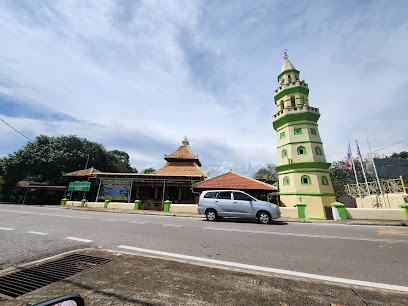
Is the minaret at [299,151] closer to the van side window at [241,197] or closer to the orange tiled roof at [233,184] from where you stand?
the orange tiled roof at [233,184]

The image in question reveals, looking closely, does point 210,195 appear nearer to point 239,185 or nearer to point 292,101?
point 239,185

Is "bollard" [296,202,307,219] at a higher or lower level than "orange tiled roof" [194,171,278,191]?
lower

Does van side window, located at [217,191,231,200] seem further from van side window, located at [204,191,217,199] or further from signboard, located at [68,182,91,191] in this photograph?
signboard, located at [68,182,91,191]

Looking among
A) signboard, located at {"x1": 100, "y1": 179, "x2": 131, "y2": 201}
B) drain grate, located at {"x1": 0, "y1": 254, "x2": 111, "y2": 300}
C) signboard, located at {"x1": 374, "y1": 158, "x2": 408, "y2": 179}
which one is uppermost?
signboard, located at {"x1": 374, "y1": 158, "x2": 408, "y2": 179}

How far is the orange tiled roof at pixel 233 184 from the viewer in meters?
18.2

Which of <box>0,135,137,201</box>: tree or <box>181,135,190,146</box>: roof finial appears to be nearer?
<box>0,135,137,201</box>: tree

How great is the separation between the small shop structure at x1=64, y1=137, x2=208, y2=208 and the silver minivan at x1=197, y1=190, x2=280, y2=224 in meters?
9.22

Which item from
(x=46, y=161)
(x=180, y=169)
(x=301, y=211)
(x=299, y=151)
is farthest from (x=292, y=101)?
(x=46, y=161)

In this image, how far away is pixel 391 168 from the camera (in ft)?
61.8

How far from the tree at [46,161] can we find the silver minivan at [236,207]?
111 feet

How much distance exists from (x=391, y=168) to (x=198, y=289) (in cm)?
2525

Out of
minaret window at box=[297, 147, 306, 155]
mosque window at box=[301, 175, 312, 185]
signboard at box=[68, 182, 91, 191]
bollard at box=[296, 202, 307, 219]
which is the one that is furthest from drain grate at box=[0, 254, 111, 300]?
signboard at box=[68, 182, 91, 191]

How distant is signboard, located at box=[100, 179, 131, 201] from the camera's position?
2073 centimetres

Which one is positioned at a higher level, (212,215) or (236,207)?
(236,207)
